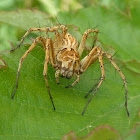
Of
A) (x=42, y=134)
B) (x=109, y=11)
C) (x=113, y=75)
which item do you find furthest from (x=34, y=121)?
(x=109, y=11)

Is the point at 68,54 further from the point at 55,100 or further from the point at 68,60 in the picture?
the point at 55,100

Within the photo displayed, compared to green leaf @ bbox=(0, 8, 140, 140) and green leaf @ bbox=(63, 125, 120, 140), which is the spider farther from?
green leaf @ bbox=(63, 125, 120, 140)

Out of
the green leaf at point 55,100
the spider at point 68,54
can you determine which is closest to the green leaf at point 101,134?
the green leaf at point 55,100

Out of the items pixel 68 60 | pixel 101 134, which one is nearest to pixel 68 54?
pixel 68 60

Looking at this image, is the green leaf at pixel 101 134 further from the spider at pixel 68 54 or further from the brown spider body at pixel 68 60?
the brown spider body at pixel 68 60

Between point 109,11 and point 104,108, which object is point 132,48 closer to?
point 109,11
